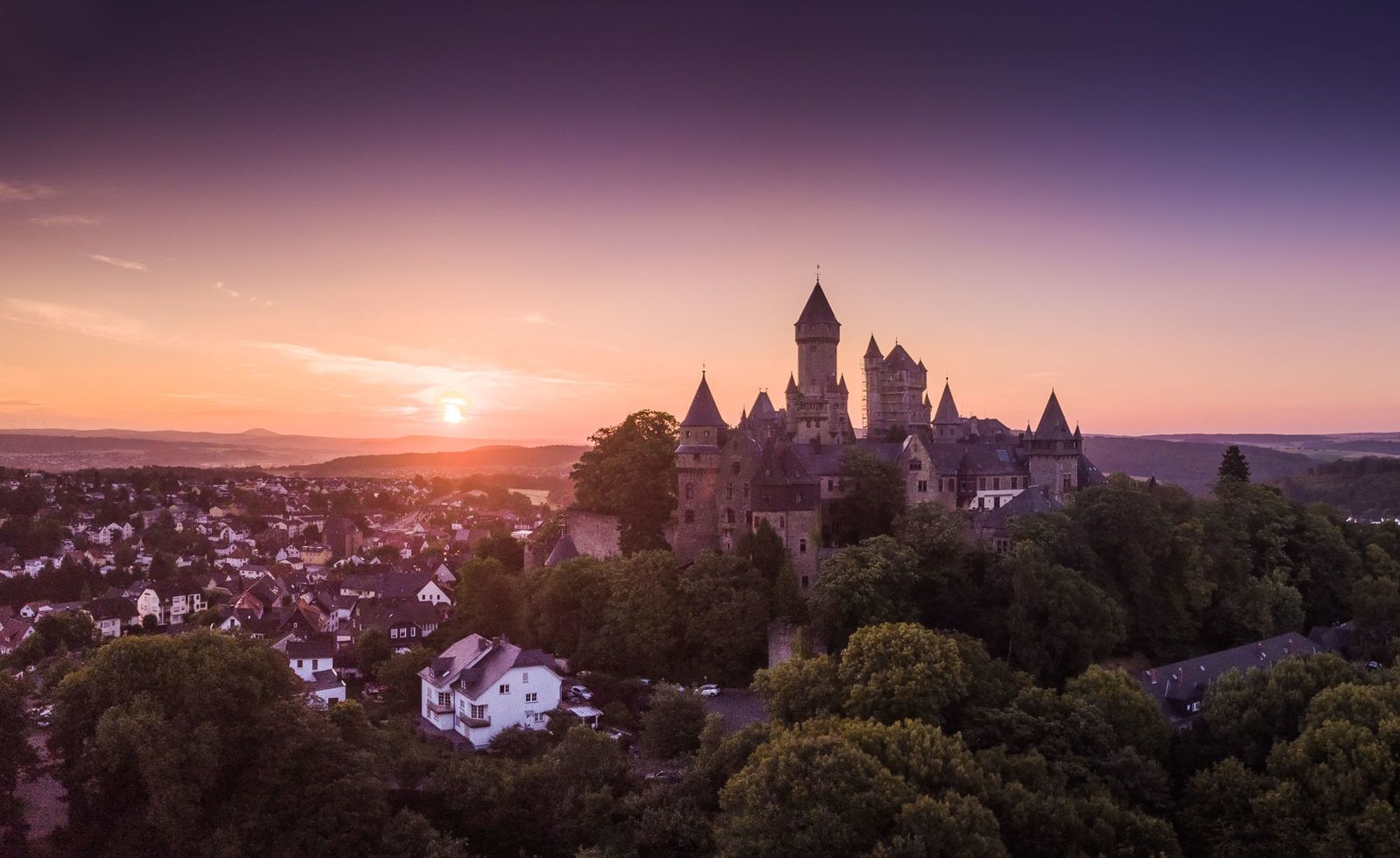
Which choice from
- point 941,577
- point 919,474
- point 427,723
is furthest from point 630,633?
point 919,474

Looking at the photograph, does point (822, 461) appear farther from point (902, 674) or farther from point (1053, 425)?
point (902, 674)

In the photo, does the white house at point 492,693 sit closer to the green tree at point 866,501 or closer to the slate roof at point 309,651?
the slate roof at point 309,651

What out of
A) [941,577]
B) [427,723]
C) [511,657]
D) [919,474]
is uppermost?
[919,474]

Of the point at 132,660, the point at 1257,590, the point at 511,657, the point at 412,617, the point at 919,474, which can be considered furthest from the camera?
the point at 412,617

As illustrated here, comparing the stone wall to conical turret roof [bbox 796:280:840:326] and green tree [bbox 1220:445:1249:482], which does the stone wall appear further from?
green tree [bbox 1220:445:1249:482]

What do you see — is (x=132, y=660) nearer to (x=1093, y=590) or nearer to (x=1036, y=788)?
(x=1036, y=788)

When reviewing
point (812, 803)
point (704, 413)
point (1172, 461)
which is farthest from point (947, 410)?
point (1172, 461)
